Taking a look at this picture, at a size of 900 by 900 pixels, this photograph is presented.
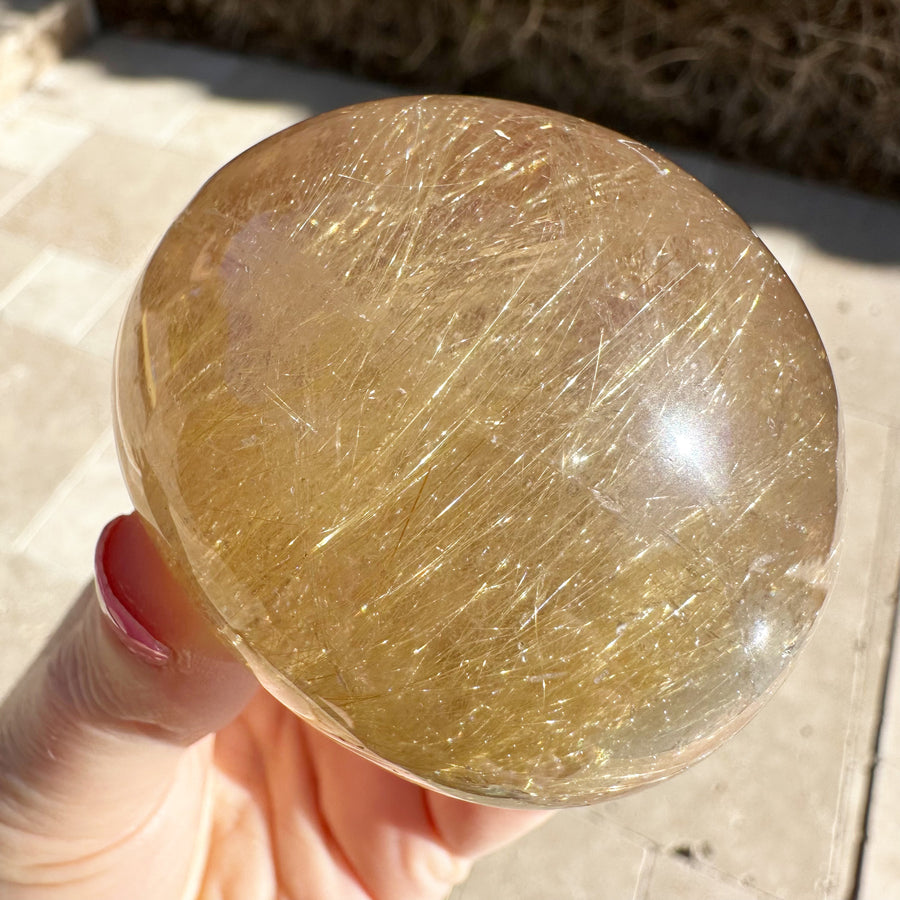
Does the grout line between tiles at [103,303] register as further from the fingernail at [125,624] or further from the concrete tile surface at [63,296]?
the fingernail at [125,624]

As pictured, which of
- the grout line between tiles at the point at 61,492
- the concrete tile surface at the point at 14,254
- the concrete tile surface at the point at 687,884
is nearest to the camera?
the concrete tile surface at the point at 687,884

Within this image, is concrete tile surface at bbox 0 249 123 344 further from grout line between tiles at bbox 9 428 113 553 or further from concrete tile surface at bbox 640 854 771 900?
concrete tile surface at bbox 640 854 771 900

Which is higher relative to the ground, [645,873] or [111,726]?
[111,726]

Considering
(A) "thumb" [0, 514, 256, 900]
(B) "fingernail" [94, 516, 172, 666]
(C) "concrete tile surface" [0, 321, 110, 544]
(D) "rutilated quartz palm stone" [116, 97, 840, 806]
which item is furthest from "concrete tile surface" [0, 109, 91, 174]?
(D) "rutilated quartz palm stone" [116, 97, 840, 806]

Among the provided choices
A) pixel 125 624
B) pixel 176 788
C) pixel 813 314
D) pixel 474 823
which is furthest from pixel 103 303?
pixel 813 314

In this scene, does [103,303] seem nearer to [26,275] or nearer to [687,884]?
[26,275]

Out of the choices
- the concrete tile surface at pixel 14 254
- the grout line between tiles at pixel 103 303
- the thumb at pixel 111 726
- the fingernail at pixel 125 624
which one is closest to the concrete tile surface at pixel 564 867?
the thumb at pixel 111 726
